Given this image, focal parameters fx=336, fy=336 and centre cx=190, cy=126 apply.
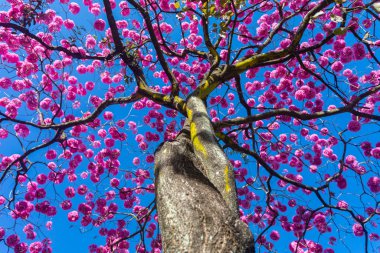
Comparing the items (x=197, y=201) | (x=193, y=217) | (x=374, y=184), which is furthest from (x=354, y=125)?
(x=193, y=217)

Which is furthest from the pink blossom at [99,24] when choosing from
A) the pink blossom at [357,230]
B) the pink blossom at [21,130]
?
the pink blossom at [357,230]

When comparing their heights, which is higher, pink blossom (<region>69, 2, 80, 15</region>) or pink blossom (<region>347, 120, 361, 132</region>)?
pink blossom (<region>69, 2, 80, 15</region>)

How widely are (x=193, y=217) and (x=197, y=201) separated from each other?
0.44 ft

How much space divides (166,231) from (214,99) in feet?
19.5

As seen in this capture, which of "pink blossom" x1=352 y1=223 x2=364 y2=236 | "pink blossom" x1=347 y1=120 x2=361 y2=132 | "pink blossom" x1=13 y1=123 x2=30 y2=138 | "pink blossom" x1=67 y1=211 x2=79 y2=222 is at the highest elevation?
"pink blossom" x1=13 y1=123 x2=30 y2=138

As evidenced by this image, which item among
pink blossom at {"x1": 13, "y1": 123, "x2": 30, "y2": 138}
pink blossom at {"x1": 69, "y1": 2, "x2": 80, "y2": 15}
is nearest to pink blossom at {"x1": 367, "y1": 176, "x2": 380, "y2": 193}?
pink blossom at {"x1": 69, "y1": 2, "x2": 80, "y2": 15}

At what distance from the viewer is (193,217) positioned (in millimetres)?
1689

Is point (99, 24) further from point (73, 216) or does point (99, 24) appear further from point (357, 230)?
point (357, 230)

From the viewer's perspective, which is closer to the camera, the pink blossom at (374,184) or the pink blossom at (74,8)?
the pink blossom at (374,184)

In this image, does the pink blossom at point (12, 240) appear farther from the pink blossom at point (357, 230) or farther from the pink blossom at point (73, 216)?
the pink blossom at point (357, 230)

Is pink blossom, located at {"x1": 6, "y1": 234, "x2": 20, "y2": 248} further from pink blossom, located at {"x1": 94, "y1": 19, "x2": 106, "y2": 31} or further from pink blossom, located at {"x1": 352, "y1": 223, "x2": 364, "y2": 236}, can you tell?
pink blossom, located at {"x1": 352, "y1": 223, "x2": 364, "y2": 236}

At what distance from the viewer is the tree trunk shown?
157 cm

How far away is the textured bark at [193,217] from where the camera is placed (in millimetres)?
1550

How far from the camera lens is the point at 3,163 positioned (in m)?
6.44
